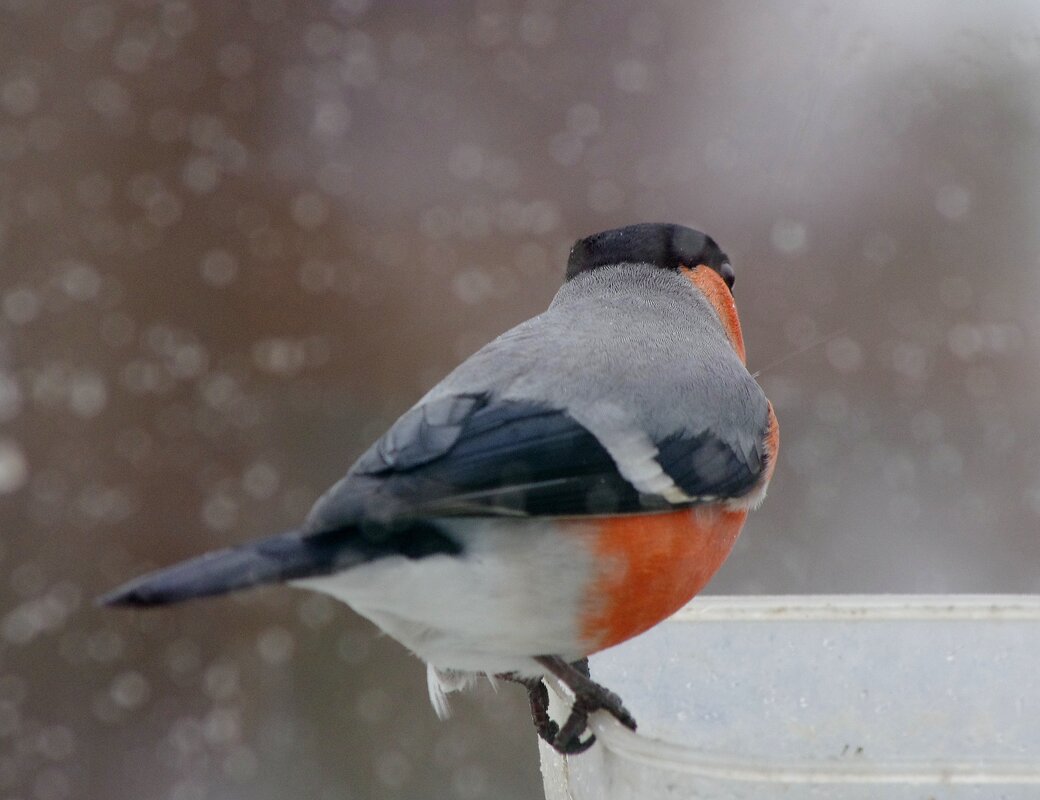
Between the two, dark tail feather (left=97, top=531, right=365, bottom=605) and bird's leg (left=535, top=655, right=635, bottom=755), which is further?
bird's leg (left=535, top=655, right=635, bottom=755)

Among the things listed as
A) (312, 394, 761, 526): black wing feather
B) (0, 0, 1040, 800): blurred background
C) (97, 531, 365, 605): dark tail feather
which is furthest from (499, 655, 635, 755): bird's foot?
(0, 0, 1040, 800): blurred background

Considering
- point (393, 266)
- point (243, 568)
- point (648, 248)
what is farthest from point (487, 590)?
point (393, 266)

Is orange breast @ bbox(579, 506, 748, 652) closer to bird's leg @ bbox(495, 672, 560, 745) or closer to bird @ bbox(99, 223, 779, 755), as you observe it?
bird @ bbox(99, 223, 779, 755)

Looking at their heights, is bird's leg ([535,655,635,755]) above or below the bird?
below

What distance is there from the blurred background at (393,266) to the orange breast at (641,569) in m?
1.27

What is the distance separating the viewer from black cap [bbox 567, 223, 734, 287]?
4.62 feet

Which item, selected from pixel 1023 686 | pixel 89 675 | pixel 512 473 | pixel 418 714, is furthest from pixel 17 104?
pixel 1023 686

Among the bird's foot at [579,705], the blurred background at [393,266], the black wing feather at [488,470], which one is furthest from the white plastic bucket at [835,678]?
the blurred background at [393,266]

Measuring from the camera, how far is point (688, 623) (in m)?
1.21

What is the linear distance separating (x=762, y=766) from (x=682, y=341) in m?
0.55

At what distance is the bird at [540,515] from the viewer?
2.87 feet

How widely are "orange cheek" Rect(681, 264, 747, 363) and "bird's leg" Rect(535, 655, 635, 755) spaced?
50cm

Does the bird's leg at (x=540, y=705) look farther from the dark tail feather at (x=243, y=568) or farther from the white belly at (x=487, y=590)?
the dark tail feather at (x=243, y=568)

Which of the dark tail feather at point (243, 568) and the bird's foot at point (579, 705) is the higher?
the dark tail feather at point (243, 568)
